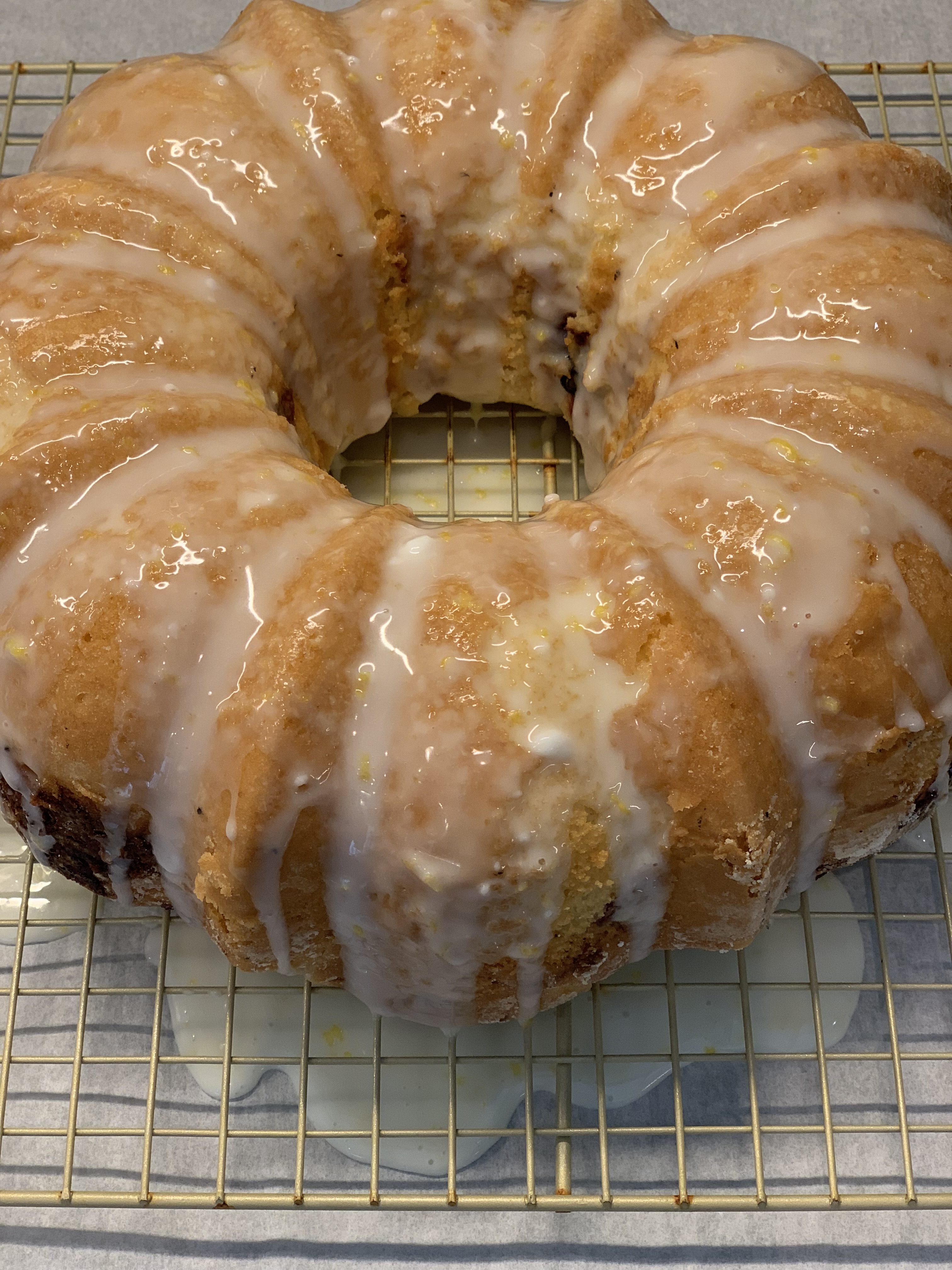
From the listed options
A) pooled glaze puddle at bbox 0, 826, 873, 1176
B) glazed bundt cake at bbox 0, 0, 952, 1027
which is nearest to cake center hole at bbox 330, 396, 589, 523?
glazed bundt cake at bbox 0, 0, 952, 1027

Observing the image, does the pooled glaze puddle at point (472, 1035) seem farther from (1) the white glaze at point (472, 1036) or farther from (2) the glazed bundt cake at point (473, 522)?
(2) the glazed bundt cake at point (473, 522)

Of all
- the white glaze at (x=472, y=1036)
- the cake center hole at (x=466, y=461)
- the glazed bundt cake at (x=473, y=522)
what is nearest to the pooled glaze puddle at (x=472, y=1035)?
A: the white glaze at (x=472, y=1036)

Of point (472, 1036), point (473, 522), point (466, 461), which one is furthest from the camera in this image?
point (466, 461)

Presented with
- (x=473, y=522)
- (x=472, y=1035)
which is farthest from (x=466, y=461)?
(x=472, y=1035)

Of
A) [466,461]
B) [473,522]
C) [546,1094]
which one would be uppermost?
A: [473,522]

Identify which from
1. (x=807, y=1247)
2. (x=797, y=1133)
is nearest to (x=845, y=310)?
(x=797, y=1133)

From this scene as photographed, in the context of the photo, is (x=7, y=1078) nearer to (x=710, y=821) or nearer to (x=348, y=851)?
(x=348, y=851)

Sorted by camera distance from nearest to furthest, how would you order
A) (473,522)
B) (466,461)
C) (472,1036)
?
(473,522), (472,1036), (466,461)

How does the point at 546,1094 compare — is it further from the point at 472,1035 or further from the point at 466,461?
the point at 466,461
